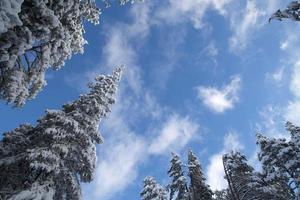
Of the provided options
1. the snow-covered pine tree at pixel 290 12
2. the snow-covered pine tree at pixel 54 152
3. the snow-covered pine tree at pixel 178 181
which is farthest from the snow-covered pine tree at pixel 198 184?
the snow-covered pine tree at pixel 290 12

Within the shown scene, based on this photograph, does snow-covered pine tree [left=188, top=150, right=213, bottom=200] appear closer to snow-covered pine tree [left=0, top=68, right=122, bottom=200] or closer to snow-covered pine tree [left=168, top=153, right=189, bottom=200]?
snow-covered pine tree [left=168, top=153, right=189, bottom=200]

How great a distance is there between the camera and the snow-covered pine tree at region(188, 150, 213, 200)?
3294 cm

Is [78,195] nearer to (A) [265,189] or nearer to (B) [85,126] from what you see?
(B) [85,126]

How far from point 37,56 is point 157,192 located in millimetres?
23746

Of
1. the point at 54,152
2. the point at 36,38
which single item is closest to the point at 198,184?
the point at 54,152

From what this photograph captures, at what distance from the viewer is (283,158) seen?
3106 cm

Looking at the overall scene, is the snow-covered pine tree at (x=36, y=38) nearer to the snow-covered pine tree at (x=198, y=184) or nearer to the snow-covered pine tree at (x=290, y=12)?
the snow-covered pine tree at (x=290, y=12)

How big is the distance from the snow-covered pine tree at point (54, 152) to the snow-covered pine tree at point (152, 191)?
16376 millimetres

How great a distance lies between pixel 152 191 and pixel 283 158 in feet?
43.4

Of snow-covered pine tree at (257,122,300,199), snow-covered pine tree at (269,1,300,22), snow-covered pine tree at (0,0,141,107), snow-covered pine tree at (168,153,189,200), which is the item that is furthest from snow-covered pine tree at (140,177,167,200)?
snow-covered pine tree at (269,1,300,22)

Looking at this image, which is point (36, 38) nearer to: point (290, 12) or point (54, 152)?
point (54, 152)

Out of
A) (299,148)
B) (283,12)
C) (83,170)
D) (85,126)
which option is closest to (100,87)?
(85,126)

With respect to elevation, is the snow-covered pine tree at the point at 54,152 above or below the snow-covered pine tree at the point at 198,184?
below

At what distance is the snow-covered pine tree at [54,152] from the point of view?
1616 centimetres
